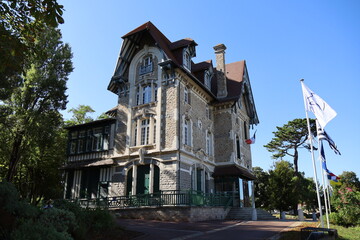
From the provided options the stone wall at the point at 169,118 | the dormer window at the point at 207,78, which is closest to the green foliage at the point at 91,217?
the stone wall at the point at 169,118

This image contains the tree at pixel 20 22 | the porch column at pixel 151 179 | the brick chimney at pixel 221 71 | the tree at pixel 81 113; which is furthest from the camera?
the tree at pixel 81 113

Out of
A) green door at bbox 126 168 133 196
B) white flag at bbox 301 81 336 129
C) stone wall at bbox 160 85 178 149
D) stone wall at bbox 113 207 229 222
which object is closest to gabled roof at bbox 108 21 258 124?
stone wall at bbox 160 85 178 149

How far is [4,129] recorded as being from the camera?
1988 cm

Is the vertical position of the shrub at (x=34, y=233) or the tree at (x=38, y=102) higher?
the tree at (x=38, y=102)

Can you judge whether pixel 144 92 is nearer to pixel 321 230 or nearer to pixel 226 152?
pixel 226 152

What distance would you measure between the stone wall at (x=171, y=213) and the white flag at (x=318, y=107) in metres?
8.18

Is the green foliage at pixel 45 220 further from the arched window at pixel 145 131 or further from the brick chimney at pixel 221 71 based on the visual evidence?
the brick chimney at pixel 221 71

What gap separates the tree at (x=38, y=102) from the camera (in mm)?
19391

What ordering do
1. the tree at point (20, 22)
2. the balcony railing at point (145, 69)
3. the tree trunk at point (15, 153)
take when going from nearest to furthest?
1. the tree at point (20, 22)
2. the tree trunk at point (15, 153)
3. the balcony railing at point (145, 69)

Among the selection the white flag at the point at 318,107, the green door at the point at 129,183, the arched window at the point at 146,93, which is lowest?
the green door at the point at 129,183

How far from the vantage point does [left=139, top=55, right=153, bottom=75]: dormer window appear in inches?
854

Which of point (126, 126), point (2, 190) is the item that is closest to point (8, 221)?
point (2, 190)

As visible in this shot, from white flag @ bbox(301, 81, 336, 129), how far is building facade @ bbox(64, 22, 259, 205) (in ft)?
27.5

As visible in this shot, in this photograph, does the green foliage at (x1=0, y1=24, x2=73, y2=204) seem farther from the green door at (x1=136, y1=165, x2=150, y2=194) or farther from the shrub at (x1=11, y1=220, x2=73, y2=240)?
the shrub at (x1=11, y1=220, x2=73, y2=240)
